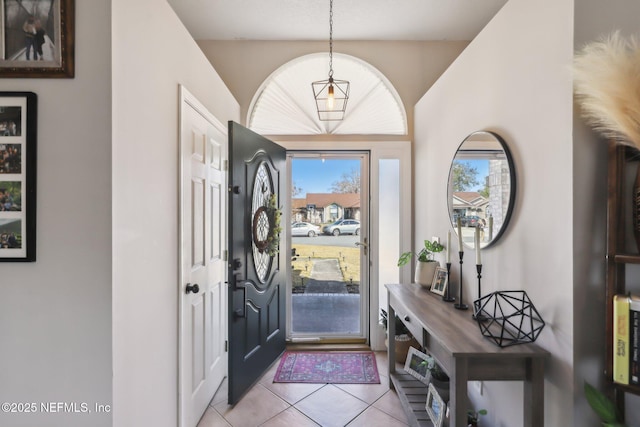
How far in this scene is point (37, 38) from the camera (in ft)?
3.56

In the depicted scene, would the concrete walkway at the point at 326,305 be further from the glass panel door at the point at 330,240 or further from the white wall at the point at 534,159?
the white wall at the point at 534,159

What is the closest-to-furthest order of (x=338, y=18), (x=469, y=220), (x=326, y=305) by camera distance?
(x=469, y=220) → (x=338, y=18) → (x=326, y=305)

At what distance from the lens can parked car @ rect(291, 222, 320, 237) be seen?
3012 mm

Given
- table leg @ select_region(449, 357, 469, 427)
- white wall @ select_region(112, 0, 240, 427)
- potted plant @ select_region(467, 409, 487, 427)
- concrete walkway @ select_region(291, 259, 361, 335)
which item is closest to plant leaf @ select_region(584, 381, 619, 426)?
table leg @ select_region(449, 357, 469, 427)

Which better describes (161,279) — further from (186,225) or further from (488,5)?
(488,5)

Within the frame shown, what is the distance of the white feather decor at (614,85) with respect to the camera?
91 centimetres

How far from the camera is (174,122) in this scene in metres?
1.60

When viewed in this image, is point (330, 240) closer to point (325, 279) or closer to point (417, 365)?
point (325, 279)

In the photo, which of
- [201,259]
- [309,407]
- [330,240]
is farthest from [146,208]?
[330,240]

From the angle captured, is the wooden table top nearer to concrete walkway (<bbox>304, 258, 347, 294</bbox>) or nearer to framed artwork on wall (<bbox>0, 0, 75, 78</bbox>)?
concrete walkway (<bbox>304, 258, 347, 294</bbox>)

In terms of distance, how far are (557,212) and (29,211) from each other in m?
2.08

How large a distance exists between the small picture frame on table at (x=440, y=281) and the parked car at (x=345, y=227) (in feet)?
3.52

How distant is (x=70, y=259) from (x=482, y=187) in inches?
80.4

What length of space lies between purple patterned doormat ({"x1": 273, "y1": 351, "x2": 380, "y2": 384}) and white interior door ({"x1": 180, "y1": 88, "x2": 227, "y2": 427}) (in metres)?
0.57
